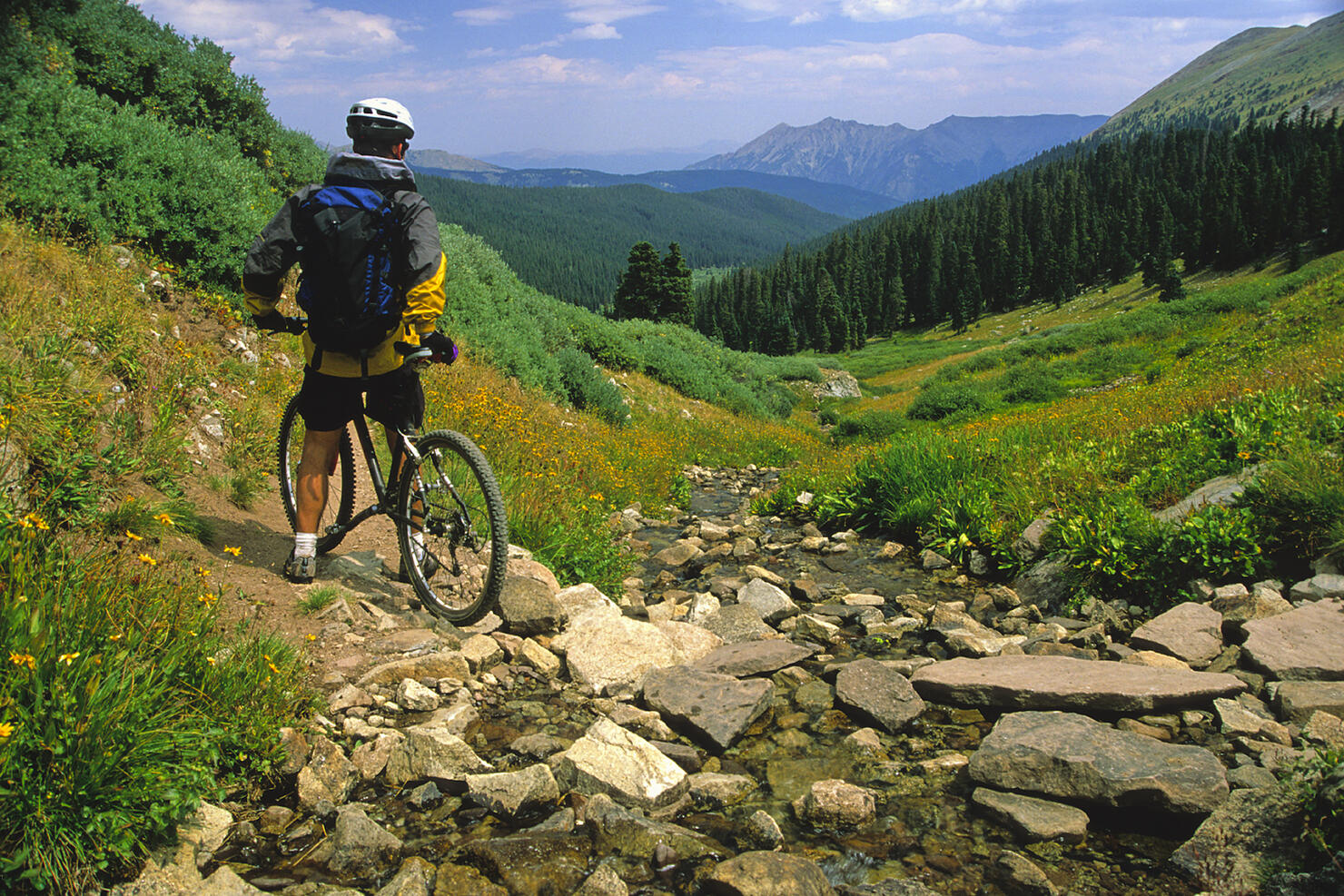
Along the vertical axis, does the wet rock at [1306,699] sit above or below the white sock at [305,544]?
below

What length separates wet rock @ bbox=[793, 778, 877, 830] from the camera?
3.12m

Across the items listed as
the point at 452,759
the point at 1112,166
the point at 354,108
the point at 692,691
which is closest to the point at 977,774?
the point at 692,691

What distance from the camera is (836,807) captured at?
3145mm

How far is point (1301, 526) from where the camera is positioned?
5543mm

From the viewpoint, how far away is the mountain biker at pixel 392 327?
14.3ft

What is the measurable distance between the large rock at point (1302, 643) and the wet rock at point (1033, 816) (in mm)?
2011

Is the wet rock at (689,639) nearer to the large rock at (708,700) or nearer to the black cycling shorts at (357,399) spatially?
the large rock at (708,700)

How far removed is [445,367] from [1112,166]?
167912 mm

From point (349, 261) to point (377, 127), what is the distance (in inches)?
35.2

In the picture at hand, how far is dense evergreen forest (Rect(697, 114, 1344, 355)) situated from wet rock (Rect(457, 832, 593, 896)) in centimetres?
9646

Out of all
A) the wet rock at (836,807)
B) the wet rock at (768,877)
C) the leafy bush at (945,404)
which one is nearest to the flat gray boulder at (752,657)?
the wet rock at (836,807)

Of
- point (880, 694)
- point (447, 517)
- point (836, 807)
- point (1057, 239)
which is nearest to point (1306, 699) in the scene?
point (880, 694)

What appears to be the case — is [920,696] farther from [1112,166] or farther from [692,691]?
[1112,166]

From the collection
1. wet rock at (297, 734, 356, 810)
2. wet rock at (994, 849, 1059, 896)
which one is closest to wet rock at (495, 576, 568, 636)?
wet rock at (297, 734, 356, 810)
